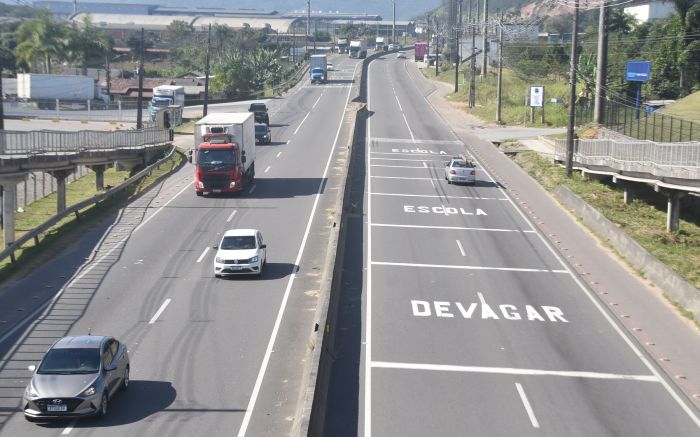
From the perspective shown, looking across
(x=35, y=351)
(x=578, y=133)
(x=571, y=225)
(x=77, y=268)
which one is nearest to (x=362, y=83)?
(x=578, y=133)

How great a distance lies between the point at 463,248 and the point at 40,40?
112m

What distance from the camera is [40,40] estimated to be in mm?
134125

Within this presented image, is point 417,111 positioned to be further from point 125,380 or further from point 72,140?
point 125,380

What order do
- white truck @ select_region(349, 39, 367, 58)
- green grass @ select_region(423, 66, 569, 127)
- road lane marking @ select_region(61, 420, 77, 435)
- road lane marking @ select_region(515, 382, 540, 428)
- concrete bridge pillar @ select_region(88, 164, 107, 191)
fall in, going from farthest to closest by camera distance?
white truck @ select_region(349, 39, 367, 58)
green grass @ select_region(423, 66, 569, 127)
concrete bridge pillar @ select_region(88, 164, 107, 191)
road lane marking @ select_region(515, 382, 540, 428)
road lane marking @ select_region(61, 420, 77, 435)

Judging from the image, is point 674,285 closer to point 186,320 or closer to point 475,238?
point 475,238

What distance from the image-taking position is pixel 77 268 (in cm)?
3328

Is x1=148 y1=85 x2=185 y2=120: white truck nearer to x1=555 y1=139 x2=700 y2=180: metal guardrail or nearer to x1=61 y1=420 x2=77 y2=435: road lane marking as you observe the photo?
x1=555 y1=139 x2=700 y2=180: metal guardrail

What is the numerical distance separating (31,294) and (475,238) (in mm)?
18770

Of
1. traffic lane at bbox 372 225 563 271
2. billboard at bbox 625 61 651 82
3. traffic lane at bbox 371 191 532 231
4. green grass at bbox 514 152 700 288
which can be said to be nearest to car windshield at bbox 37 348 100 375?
traffic lane at bbox 372 225 563 271

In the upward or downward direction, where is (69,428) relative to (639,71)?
downward

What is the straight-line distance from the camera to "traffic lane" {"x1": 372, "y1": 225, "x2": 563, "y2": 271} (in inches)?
1406

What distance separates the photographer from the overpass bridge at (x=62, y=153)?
39562 mm

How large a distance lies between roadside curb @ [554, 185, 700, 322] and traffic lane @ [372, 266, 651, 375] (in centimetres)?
305

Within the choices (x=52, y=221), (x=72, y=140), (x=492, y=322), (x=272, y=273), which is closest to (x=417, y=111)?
(x=72, y=140)
